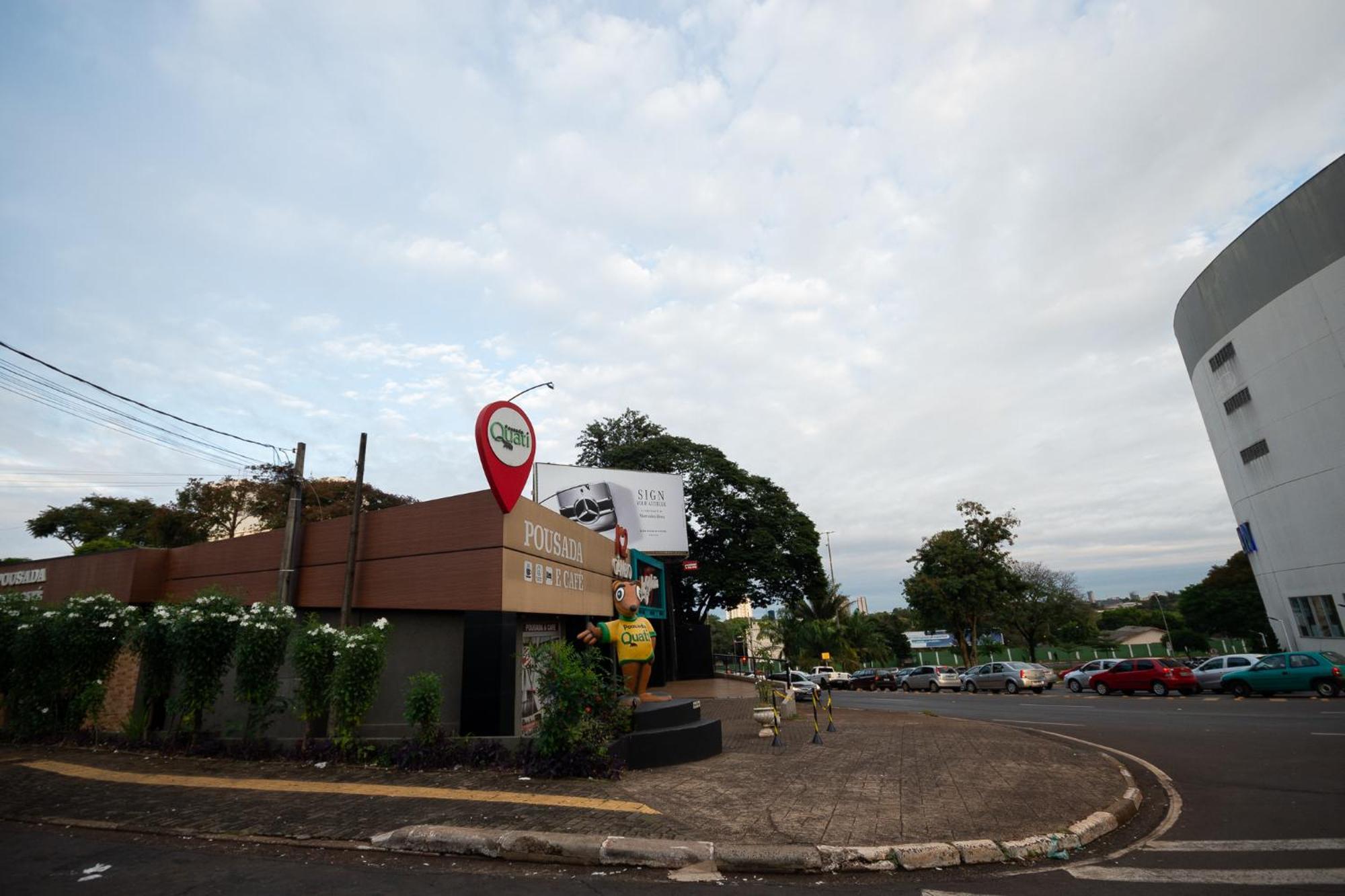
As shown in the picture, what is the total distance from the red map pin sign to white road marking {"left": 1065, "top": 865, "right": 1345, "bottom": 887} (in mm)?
8448

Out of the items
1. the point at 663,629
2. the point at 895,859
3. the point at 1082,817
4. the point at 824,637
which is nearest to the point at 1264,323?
the point at 824,637

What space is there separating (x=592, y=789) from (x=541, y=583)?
4.71 meters

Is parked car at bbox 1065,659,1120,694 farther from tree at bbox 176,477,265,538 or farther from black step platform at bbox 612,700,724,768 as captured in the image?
tree at bbox 176,477,265,538

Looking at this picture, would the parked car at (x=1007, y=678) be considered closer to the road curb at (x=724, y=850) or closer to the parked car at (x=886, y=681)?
the parked car at (x=886, y=681)

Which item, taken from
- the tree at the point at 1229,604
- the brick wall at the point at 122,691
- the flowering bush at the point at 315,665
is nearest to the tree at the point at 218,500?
the brick wall at the point at 122,691

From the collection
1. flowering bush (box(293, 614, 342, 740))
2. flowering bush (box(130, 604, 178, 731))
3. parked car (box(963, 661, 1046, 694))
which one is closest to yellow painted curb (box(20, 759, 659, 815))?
flowering bush (box(293, 614, 342, 740))

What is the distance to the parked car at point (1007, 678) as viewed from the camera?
29516mm

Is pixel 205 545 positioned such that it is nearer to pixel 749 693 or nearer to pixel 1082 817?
pixel 1082 817

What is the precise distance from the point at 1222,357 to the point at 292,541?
144ft

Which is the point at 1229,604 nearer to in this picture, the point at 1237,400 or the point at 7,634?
the point at 1237,400

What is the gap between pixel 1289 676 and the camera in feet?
67.5

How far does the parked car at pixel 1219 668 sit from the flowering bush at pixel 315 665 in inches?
1081

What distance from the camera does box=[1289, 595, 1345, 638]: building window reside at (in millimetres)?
30188

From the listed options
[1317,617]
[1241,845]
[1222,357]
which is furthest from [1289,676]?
[1222,357]
